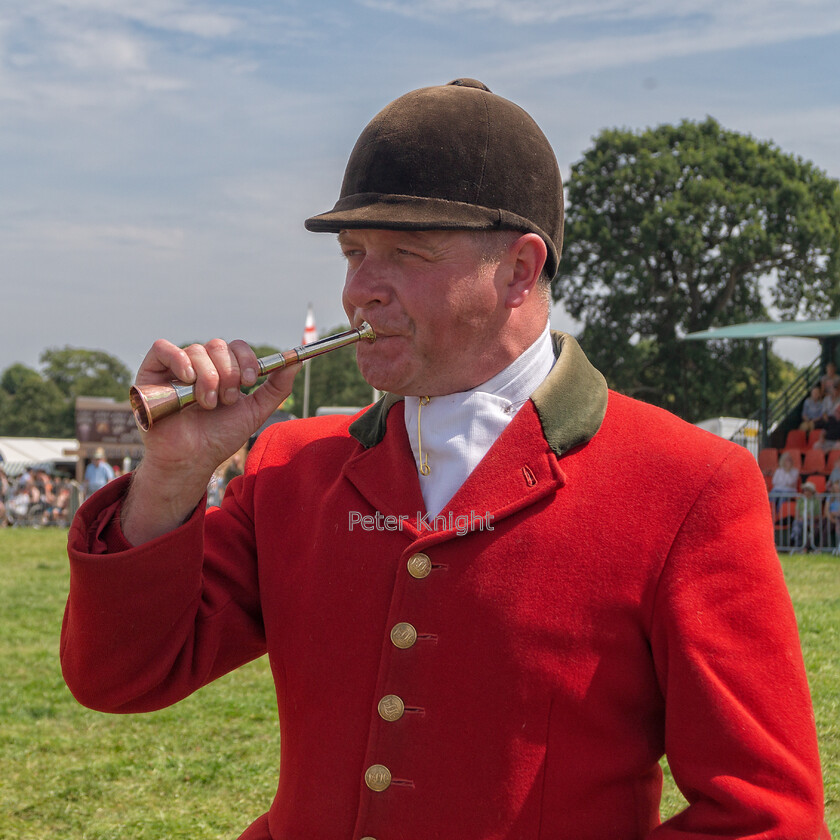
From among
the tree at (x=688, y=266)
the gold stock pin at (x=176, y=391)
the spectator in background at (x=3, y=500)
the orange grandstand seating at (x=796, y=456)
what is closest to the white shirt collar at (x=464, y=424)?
the gold stock pin at (x=176, y=391)

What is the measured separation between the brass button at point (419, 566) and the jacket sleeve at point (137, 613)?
1.42ft

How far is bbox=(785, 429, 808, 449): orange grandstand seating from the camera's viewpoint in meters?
15.6

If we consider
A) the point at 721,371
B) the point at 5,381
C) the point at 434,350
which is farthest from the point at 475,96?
the point at 5,381

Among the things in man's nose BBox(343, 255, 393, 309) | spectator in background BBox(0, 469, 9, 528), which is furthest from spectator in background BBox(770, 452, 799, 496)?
spectator in background BBox(0, 469, 9, 528)

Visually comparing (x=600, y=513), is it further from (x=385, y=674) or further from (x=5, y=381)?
(x=5, y=381)

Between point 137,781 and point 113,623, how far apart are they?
139 inches

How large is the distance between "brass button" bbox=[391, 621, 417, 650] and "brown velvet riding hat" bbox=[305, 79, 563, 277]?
76 cm

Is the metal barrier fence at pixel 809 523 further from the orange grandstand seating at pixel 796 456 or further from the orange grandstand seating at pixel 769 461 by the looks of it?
the orange grandstand seating at pixel 769 461

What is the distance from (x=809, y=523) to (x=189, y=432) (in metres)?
12.2

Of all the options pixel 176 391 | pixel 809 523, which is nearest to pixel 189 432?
pixel 176 391

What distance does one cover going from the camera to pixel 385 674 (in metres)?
1.90

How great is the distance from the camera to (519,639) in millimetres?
1844

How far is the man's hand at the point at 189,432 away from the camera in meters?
1.90

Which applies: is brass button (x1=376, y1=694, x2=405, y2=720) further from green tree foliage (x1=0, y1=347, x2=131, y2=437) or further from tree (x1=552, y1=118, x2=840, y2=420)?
green tree foliage (x1=0, y1=347, x2=131, y2=437)
